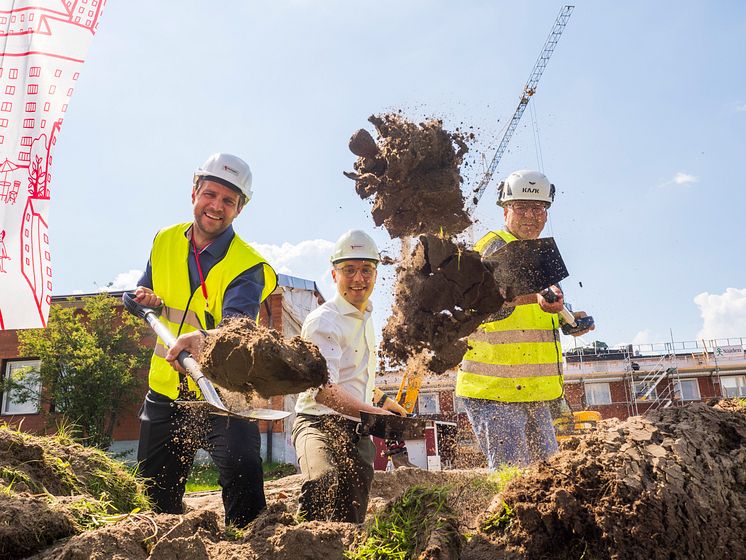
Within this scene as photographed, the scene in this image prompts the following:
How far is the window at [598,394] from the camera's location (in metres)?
35.4

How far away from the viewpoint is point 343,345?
4.30m

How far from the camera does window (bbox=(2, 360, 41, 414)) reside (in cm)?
1702

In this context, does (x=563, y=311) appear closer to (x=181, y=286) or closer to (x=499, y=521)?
(x=499, y=521)

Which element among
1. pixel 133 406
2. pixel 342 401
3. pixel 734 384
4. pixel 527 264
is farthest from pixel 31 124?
pixel 734 384

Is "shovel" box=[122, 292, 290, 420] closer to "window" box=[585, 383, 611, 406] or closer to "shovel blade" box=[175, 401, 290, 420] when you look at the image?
"shovel blade" box=[175, 401, 290, 420]

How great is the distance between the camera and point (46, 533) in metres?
2.40

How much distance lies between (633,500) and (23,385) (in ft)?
60.6

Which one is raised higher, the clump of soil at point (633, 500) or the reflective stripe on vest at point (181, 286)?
the reflective stripe on vest at point (181, 286)

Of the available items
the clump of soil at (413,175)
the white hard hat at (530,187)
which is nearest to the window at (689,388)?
the white hard hat at (530,187)

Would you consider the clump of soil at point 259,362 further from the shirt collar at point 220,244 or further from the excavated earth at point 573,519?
the shirt collar at point 220,244

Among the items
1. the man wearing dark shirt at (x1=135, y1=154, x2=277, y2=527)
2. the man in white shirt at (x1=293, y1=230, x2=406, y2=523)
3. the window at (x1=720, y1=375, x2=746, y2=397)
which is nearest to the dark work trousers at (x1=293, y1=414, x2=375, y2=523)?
the man in white shirt at (x1=293, y1=230, x2=406, y2=523)

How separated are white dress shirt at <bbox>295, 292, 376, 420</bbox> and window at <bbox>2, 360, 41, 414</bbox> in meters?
15.6

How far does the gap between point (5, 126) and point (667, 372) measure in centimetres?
3699

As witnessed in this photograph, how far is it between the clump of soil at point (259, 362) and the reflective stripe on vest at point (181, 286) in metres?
1.04
